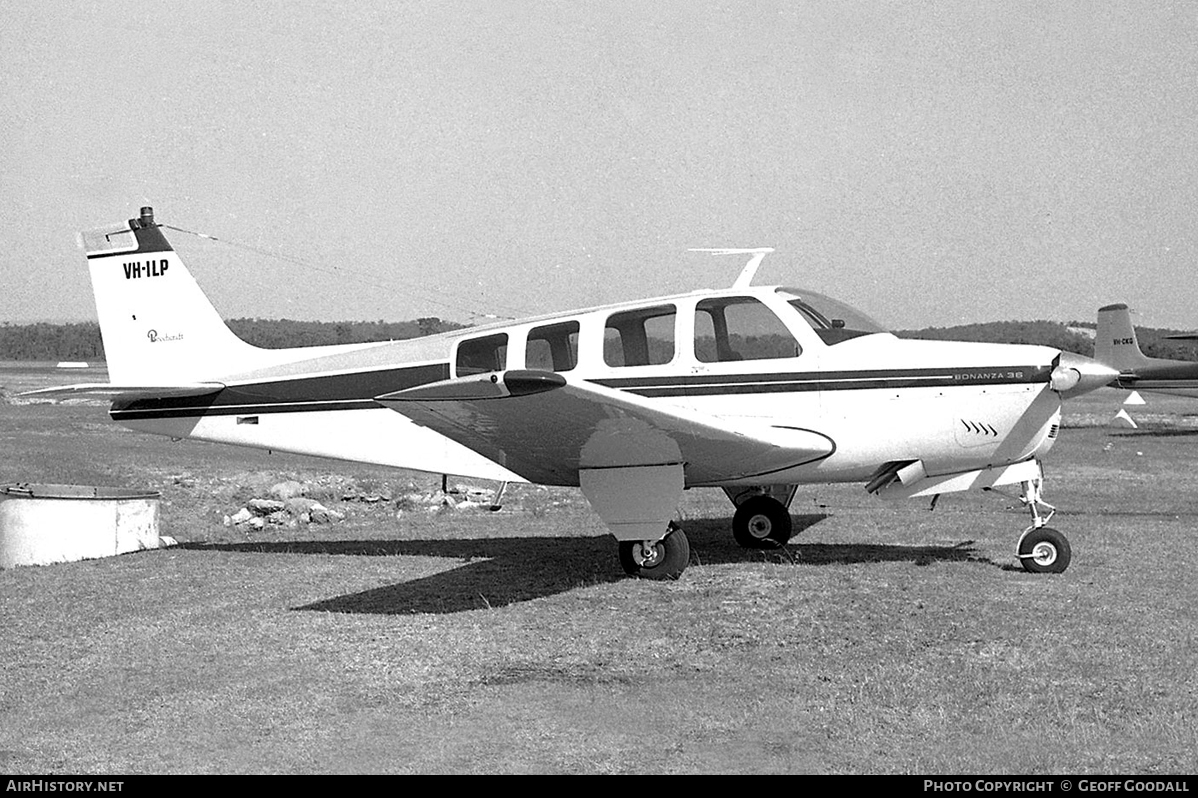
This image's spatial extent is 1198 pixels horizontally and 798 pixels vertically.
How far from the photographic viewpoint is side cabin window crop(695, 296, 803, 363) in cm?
987

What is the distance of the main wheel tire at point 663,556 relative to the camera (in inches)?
→ 368

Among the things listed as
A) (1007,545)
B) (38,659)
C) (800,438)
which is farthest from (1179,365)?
(38,659)

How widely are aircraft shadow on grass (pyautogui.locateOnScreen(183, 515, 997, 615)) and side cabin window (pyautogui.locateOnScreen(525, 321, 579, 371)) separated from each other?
184 centimetres

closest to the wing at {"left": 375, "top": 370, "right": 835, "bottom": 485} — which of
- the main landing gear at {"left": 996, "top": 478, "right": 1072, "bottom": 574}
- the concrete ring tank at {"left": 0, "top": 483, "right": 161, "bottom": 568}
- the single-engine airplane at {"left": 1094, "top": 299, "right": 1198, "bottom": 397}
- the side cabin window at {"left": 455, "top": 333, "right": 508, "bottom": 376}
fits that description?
the side cabin window at {"left": 455, "top": 333, "right": 508, "bottom": 376}

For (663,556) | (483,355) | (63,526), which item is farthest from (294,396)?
(663,556)

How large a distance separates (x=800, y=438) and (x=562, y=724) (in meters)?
4.32

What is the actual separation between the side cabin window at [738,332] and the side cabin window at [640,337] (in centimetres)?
26

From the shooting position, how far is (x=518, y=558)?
434 inches

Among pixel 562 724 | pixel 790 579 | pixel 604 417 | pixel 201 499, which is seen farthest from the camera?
pixel 201 499

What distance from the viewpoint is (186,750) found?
5.52 m

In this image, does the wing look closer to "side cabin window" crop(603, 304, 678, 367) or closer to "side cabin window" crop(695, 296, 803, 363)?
"side cabin window" crop(695, 296, 803, 363)

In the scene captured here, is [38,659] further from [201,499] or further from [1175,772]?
[201,499]

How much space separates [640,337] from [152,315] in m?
5.51

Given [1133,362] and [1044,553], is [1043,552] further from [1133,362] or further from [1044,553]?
[1133,362]
